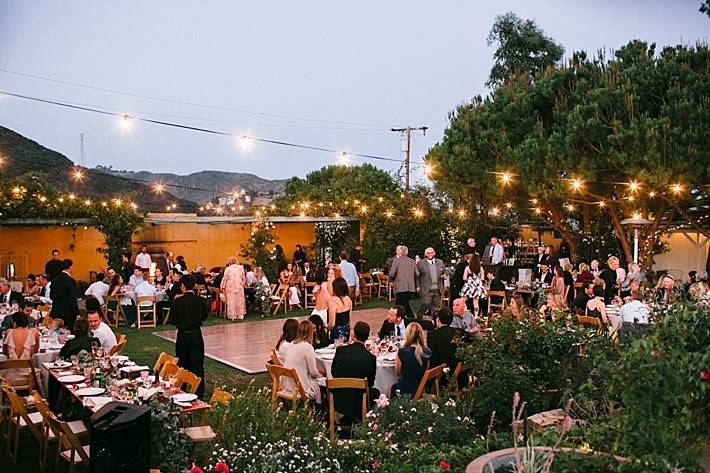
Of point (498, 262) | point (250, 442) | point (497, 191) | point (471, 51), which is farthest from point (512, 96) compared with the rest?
point (471, 51)

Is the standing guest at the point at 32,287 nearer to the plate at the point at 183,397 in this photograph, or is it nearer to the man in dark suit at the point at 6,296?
the man in dark suit at the point at 6,296

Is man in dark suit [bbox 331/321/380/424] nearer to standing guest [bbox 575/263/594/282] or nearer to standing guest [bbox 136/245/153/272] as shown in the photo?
standing guest [bbox 575/263/594/282]

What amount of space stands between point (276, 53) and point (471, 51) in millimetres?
34013

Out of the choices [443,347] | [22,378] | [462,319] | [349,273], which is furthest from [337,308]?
[349,273]

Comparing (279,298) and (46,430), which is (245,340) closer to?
(279,298)

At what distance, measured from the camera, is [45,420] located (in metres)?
5.86

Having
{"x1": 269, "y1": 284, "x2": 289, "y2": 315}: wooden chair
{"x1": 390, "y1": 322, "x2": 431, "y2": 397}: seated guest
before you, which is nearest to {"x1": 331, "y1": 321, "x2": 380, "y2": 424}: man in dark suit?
{"x1": 390, "y1": 322, "x2": 431, "y2": 397}: seated guest

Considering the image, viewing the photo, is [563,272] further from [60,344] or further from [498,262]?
[60,344]

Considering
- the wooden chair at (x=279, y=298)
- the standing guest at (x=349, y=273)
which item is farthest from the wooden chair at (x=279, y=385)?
the wooden chair at (x=279, y=298)

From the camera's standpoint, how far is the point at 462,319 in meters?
8.96

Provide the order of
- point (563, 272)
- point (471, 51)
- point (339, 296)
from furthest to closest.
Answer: point (471, 51) → point (563, 272) → point (339, 296)

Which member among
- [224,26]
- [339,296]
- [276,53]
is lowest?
[339,296]

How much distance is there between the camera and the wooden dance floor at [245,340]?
10.8m

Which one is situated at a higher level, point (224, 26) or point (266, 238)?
point (224, 26)
